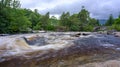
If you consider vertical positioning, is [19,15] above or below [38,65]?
above

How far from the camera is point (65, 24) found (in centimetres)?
9988

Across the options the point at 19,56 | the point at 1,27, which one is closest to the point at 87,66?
the point at 19,56

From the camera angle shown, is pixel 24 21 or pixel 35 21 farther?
pixel 35 21

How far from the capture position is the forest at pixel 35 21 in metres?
67.9

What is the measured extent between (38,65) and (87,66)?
10.6 feet

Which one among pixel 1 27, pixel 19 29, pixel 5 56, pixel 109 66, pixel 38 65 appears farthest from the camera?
pixel 19 29

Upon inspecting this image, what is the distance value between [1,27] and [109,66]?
2134 inches

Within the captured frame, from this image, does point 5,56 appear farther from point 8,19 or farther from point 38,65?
point 8,19

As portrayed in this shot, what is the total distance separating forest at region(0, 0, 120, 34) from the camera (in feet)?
223

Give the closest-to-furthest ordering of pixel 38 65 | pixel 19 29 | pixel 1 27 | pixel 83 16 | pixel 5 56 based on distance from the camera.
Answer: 1. pixel 38 65
2. pixel 5 56
3. pixel 1 27
4. pixel 19 29
5. pixel 83 16

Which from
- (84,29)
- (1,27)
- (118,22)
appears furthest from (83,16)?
(1,27)

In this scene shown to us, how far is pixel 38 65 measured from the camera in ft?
49.5

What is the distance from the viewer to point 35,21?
110 m

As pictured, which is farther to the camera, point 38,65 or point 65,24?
point 65,24
